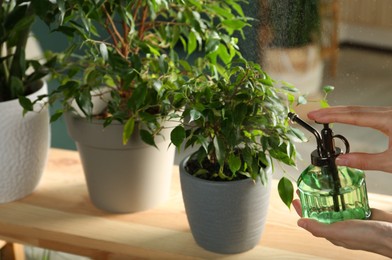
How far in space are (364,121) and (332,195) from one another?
0.11 meters

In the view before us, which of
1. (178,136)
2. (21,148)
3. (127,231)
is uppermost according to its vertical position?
(178,136)

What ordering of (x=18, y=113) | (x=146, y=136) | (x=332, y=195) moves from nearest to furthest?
(x=332, y=195) → (x=146, y=136) → (x=18, y=113)

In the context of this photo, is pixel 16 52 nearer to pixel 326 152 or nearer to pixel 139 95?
pixel 139 95

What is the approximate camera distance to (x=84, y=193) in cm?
126

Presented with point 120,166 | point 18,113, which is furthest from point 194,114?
point 18,113

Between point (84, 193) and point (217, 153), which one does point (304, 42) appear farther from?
point (84, 193)

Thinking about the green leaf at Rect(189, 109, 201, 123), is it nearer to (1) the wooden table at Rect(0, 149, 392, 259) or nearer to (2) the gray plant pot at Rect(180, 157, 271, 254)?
(2) the gray plant pot at Rect(180, 157, 271, 254)

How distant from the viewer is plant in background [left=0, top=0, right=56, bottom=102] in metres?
1.13

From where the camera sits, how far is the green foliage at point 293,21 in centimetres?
110

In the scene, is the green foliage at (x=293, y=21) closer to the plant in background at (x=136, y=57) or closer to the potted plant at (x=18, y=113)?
the plant in background at (x=136, y=57)

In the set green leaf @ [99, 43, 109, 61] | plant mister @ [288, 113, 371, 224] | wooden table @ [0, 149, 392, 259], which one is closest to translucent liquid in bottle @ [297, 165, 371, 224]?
plant mister @ [288, 113, 371, 224]

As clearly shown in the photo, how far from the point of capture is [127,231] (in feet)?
3.69

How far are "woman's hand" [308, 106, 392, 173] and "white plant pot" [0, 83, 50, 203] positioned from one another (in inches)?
19.8

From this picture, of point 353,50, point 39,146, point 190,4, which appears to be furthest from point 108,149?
point 353,50
